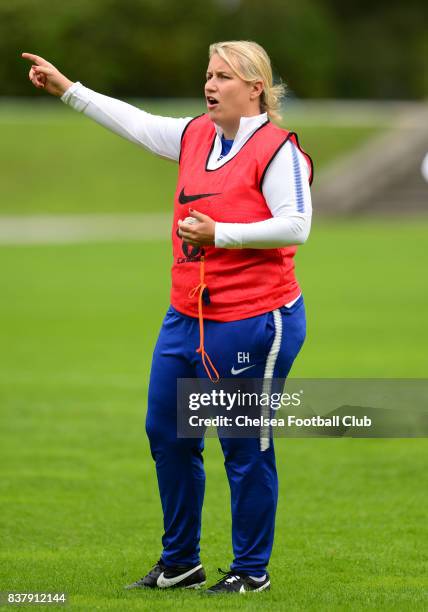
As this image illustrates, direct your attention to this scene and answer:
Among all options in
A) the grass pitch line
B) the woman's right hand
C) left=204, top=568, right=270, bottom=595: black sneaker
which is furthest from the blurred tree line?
left=204, top=568, right=270, bottom=595: black sneaker

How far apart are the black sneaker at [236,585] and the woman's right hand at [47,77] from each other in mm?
2082

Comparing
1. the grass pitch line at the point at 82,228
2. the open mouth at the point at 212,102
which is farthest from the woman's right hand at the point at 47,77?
the grass pitch line at the point at 82,228

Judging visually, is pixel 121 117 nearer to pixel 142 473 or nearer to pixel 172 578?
pixel 172 578

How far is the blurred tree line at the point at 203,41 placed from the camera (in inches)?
2015

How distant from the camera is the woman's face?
4.85 metres

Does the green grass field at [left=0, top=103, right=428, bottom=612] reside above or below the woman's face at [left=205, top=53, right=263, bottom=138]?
below

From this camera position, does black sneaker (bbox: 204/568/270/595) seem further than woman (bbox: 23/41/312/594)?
Yes

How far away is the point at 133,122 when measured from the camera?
527 cm

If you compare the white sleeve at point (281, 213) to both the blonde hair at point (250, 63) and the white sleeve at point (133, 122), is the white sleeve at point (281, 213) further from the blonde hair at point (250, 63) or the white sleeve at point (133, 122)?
the white sleeve at point (133, 122)

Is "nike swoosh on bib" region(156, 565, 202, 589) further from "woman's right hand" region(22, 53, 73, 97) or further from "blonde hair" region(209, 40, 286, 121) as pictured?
"woman's right hand" region(22, 53, 73, 97)

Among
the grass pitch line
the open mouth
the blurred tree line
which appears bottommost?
the open mouth

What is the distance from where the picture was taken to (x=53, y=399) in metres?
10.3

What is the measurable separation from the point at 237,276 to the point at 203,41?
182ft

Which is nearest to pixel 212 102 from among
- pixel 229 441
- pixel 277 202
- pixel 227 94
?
pixel 227 94
